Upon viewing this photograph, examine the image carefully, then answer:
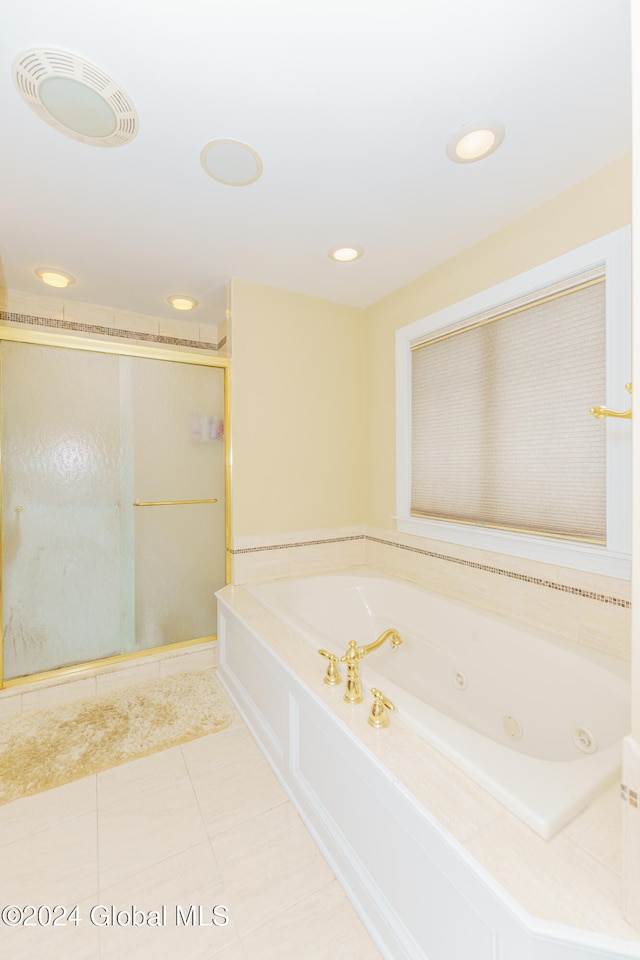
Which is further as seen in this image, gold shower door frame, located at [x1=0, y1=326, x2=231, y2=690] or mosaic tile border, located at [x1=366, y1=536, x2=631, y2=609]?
gold shower door frame, located at [x1=0, y1=326, x2=231, y2=690]

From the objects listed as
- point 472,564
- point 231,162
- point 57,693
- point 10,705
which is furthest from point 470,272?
point 10,705

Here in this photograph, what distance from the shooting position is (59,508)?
2.04 meters

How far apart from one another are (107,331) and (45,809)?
8.40 ft

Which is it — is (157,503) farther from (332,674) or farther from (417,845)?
(417,845)

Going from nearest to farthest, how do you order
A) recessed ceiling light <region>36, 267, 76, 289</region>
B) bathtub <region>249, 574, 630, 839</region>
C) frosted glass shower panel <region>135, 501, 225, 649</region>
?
1. bathtub <region>249, 574, 630, 839</region>
2. recessed ceiling light <region>36, 267, 76, 289</region>
3. frosted glass shower panel <region>135, 501, 225, 649</region>

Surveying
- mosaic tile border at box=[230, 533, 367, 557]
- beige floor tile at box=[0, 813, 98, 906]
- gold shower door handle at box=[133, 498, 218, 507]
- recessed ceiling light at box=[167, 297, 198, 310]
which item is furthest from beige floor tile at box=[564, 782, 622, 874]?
recessed ceiling light at box=[167, 297, 198, 310]

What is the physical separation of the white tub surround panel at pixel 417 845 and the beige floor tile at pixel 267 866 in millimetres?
53

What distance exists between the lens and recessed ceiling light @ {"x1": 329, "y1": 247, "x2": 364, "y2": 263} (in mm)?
1935

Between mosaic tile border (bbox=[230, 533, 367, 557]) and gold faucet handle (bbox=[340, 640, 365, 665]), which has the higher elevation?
mosaic tile border (bbox=[230, 533, 367, 557])

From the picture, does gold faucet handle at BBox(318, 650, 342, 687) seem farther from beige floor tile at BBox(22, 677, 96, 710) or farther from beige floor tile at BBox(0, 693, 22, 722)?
beige floor tile at BBox(0, 693, 22, 722)

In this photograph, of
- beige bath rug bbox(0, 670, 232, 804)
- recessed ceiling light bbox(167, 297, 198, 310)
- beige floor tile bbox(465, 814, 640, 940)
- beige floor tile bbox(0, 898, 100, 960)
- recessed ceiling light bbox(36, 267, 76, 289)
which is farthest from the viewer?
recessed ceiling light bbox(167, 297, 198, 310)

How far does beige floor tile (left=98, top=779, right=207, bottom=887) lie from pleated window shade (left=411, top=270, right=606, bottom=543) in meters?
1.67

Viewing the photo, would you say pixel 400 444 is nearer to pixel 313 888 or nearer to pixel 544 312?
pixel 544 312

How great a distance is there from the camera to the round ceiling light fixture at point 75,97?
1025 millimetres
